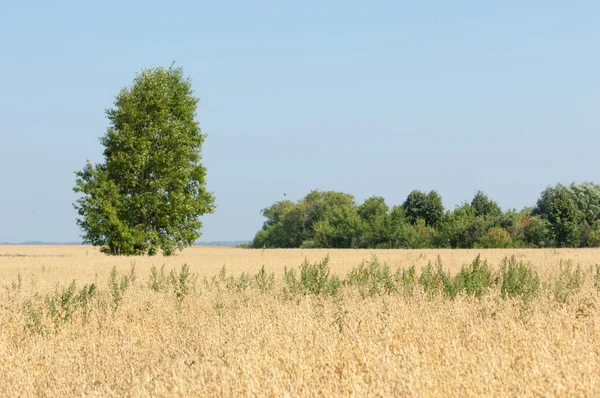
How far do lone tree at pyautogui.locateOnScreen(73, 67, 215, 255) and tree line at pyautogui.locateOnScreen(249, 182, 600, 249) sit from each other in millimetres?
37945

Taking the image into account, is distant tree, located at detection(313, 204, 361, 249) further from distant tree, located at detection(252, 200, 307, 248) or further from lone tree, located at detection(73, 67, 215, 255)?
lone tree, located at detection(73, 67, 215, 255)

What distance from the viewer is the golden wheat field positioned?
18.8ft

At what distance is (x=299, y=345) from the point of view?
732cm

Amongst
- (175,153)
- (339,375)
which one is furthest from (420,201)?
(339,375)

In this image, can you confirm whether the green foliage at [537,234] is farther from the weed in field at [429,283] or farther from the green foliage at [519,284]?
the green foliage at [519,284]

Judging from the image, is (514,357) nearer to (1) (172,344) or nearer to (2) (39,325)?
(1) (172,344)

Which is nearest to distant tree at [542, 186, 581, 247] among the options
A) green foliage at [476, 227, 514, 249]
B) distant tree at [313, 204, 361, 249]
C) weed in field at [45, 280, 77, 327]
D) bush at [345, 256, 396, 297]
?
green foliage at [476, 227, 514, 249]

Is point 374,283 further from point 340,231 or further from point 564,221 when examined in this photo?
point 340,231

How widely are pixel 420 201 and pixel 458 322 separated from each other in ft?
272

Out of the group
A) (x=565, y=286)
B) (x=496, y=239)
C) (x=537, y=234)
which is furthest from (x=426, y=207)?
(x=565, y=286)

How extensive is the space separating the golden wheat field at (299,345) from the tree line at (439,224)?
Result: 57.2m

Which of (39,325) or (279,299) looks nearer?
(39,325)

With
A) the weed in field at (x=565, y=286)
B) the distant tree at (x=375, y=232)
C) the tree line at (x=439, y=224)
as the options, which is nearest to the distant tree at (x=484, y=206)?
the tree line at (x=439, y=224)

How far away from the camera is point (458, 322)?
343 inches
